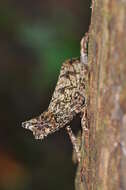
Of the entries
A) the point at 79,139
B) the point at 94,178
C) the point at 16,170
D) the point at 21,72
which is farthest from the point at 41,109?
the point at 94,178

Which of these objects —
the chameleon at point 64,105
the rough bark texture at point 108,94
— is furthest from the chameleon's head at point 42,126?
the rough bark texture at point 108,94

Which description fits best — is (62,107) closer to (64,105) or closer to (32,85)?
(64,105)

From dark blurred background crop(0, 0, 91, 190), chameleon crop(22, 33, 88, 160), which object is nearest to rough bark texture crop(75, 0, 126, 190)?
chameleon crop(22, 33, 88, 160)

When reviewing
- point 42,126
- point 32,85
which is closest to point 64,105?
point 42,126

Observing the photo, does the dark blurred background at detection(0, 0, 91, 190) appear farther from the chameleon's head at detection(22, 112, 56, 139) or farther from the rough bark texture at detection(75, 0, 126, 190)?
the rough bark texture at detection(75, 0, 126, 190)

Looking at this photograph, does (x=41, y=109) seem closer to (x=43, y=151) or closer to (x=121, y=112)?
(x=43, y=151)

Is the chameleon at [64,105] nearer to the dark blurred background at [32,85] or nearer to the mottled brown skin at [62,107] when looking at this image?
the mottled brown skin at [62,107]
